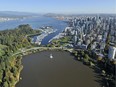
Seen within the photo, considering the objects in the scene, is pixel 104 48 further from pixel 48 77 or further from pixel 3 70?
pixel 3 70

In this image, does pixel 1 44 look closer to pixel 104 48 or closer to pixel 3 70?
pixel 3 70

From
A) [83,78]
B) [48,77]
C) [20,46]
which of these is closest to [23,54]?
[20,46]

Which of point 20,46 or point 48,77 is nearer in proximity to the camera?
point 48,77

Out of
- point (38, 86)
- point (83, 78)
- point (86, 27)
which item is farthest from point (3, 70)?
point (86, 27)

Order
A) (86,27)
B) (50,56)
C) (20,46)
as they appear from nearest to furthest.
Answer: (50,56) < (20,46) < (86,27)

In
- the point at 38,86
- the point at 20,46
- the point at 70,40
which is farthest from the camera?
the point at 70,40

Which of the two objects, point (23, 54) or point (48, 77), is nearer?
point (48, 77)

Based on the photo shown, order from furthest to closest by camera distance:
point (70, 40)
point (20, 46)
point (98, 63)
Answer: point (70, 40), point (20, 46), point (98, 63)
